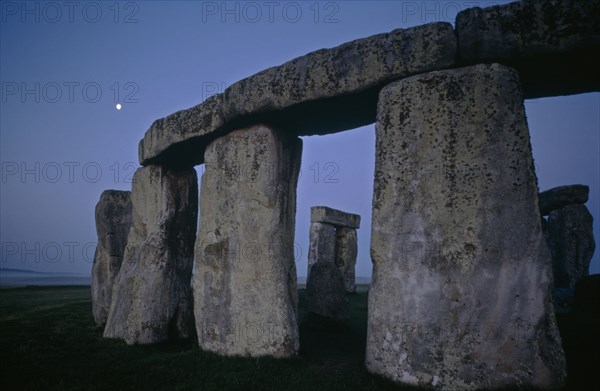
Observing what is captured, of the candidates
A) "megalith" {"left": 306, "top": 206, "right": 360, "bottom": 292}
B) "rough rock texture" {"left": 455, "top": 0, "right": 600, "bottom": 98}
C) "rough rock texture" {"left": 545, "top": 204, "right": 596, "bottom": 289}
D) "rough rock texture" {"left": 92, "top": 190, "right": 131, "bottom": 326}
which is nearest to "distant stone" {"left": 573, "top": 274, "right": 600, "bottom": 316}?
"rough rock texture" {"left": 545, "top": 204, "right": 596, "bottom": 289}

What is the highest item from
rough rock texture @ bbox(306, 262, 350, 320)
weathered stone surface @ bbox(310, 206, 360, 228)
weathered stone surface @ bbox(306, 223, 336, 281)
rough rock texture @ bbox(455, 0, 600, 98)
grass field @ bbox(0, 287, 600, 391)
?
rough rock texture @ bbox(455, 0, 600, 98)

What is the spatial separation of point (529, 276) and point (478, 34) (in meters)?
2.31

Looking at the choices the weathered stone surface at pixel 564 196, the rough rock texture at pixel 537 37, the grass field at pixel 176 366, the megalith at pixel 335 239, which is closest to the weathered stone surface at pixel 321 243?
the megalith at pixel 335 239

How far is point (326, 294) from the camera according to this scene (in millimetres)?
7281

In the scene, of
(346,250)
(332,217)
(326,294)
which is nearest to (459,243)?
(326,294)

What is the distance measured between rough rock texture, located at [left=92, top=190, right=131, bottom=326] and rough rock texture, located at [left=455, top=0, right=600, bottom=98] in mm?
7333

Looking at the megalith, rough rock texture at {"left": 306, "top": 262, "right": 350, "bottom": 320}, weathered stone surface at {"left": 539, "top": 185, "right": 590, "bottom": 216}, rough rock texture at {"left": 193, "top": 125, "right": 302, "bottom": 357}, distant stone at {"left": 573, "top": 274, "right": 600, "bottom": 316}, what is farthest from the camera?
the megalith

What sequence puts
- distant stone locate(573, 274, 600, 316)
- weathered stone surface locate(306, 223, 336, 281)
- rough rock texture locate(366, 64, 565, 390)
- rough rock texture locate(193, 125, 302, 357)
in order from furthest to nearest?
weathered stone surface locate(306, 223, 336, 281) < distant stone locate(573, 274, 600, 316) < rough rock texture locate(193, 125, 302, 357) < rough rock texture locate(366, 64, 565, 390)

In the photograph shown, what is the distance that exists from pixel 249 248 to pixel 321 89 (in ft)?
7.13

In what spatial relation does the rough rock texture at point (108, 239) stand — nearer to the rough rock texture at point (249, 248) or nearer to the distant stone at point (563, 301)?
the rough rock texture at point (249, 248)

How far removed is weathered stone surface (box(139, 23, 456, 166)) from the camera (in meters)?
3.92

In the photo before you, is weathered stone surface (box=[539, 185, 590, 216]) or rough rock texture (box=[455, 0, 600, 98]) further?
weathered stone surface (box=[539, 185, 590, 216])

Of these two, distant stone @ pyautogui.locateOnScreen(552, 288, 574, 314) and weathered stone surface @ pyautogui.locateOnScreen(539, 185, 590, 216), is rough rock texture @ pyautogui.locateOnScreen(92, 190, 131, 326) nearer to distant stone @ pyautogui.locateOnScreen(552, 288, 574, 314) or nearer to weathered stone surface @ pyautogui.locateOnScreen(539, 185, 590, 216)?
distant stone @ pyautogui.locateOnScreen(552, 288, 574, 314)

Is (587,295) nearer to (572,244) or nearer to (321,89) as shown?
(572,244)
